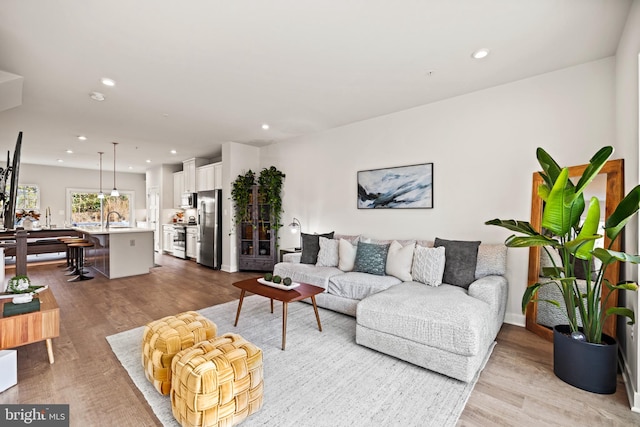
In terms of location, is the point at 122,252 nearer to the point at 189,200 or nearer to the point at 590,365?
the point at 189,200

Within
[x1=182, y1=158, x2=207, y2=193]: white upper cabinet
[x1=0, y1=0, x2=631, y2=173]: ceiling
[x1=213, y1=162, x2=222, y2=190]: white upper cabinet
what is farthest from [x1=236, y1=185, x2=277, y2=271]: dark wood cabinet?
Result: [x1=182, y1=158, x2=207, y2=193]: white upper cabinet

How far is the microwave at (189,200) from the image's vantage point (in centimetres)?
749

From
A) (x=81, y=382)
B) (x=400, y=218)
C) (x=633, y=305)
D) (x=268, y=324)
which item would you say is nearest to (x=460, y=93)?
(x=400, y=218)

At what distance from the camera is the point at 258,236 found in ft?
19.3

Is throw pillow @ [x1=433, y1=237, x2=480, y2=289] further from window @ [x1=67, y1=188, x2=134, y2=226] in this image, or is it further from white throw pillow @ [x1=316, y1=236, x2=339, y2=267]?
window @ [x1=67, y1=188, x2=134, y2=226]

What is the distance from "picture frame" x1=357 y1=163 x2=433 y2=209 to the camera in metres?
3.88

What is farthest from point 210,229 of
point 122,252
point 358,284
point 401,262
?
point 401,262

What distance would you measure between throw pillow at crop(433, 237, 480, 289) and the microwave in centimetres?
641

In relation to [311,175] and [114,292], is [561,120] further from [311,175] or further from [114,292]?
[114,292]

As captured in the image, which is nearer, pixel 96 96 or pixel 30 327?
pixel 30 327

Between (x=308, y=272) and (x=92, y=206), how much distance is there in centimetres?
966

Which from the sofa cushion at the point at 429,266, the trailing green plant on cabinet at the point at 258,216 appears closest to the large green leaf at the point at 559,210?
the sofa cushion at the point at 429,266

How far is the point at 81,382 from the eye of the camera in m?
2.11

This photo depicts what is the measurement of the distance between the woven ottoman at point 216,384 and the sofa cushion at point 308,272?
5.95 ft
